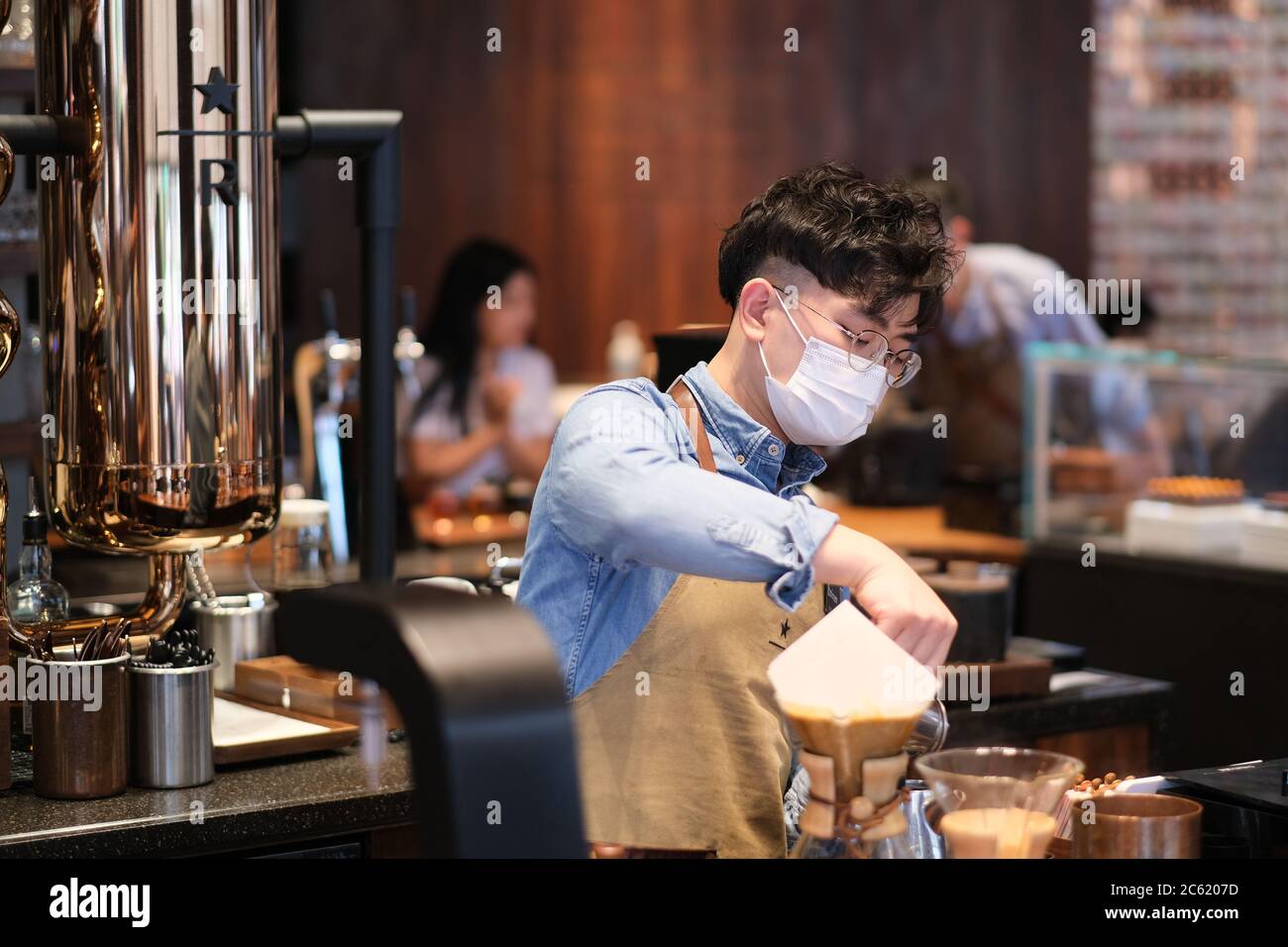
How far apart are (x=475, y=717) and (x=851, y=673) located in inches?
21.0

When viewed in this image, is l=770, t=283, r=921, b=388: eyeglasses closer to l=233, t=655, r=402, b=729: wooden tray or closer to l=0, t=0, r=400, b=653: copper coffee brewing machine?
l=0, t=0, r=400, b=653: copper coffee brewing machine

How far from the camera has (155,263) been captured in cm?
177

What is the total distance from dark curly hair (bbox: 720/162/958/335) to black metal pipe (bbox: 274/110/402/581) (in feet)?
2.14

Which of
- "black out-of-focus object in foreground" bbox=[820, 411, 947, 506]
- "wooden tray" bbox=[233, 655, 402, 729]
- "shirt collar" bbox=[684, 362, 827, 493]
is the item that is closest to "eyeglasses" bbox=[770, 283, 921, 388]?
"shirt collar" bbox=[684, 362, 827, 493]

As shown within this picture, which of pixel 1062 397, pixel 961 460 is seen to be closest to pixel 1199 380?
pixel 1062 397

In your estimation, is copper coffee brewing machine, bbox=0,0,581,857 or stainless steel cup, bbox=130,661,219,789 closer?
copper coffee brewing machine, bbox=0,0,581,857

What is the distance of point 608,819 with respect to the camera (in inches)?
62.2

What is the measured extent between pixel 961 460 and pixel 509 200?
7.55 ft

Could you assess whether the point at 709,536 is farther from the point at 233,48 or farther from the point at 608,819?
the point at 233,48

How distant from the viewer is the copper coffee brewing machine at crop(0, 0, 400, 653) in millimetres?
1770

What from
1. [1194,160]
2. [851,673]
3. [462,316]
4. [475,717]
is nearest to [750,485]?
[851,673]

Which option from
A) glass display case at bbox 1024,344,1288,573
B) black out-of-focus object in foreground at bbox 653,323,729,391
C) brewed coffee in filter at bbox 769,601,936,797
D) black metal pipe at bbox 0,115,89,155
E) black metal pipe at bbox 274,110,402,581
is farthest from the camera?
glass display case at bbox 1024,344,1288,573

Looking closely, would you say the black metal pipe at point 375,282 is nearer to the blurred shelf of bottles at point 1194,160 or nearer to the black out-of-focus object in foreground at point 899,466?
the black out-of-focus object in foreground at point 899,466

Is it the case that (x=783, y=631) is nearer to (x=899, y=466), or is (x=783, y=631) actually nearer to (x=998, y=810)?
(x=998, y=810)
